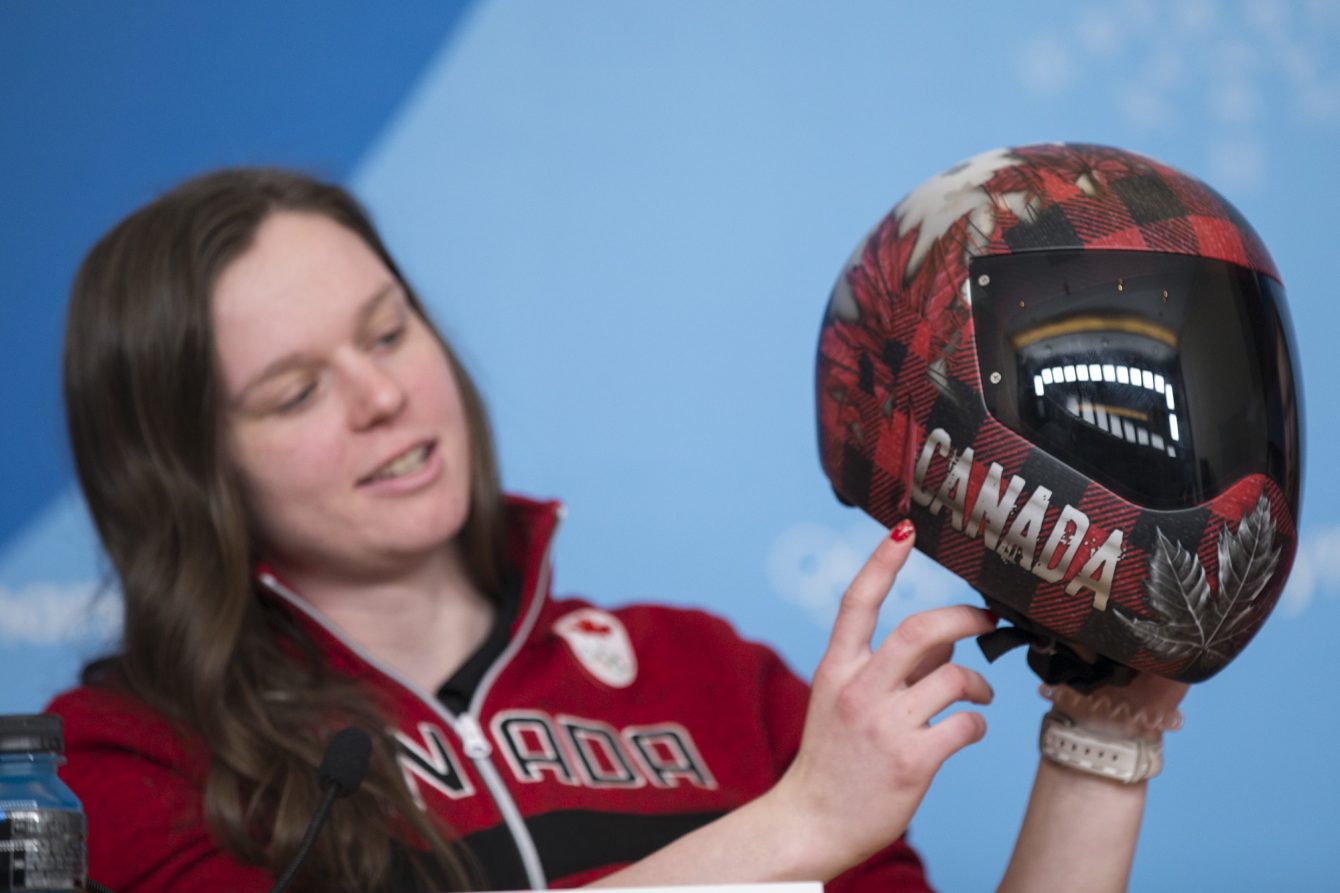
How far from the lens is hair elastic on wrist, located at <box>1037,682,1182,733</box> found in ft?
3.49

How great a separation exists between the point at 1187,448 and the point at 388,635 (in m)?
0.79

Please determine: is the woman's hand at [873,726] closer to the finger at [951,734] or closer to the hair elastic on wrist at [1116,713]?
the finger at [951,734]

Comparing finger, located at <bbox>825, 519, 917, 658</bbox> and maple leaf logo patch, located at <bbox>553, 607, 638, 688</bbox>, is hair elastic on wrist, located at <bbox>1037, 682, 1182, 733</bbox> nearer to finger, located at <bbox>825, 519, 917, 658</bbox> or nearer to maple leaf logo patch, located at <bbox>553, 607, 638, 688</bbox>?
finger, located at <bbox>825, 519, 917, 658</bbox>

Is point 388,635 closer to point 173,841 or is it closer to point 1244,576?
point 173,841

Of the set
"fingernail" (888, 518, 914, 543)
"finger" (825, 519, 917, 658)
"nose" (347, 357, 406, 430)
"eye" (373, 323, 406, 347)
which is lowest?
"finger" (825, 519, 917, 658)

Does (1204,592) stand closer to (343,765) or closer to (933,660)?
(933,660)

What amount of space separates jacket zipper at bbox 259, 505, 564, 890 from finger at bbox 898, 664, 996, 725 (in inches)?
16.9

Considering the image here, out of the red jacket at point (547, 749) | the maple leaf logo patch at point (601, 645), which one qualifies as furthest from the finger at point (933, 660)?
the maple leaf logo patch at point (601, 645)

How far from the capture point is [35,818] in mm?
792

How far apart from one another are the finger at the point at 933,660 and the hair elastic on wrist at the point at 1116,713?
7 centimetres

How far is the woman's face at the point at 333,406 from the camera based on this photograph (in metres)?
1.31

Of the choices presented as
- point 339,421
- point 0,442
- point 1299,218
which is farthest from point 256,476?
point 1299,218

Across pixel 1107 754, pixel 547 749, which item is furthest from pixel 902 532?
pixel 547 749

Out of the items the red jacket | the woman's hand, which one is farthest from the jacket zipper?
the woman's hand
